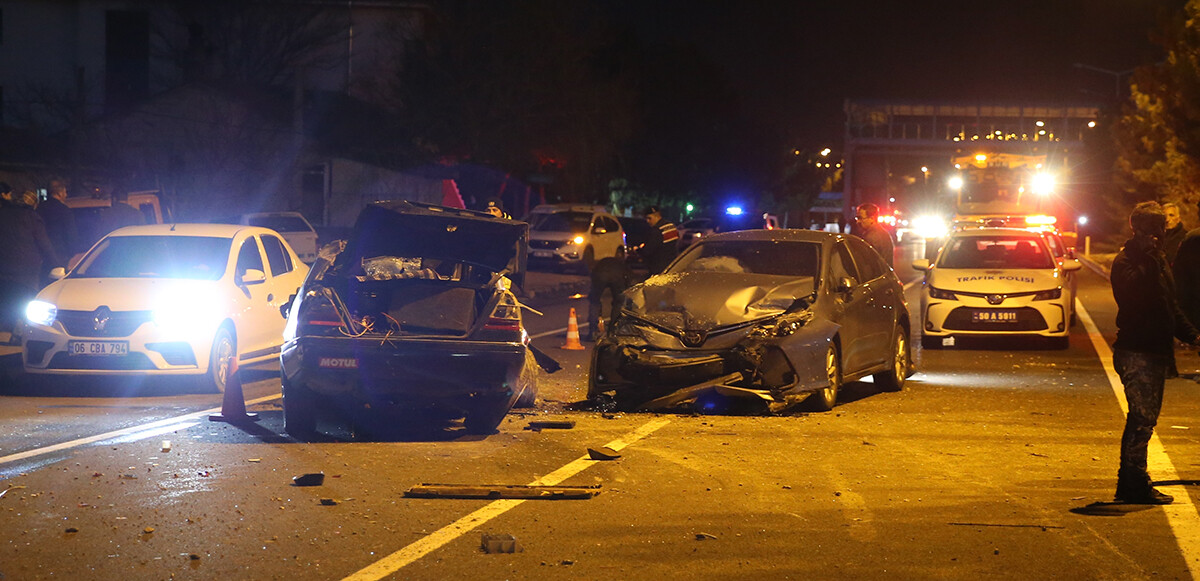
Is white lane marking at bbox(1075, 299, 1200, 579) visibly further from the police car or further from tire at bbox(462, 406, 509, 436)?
the police car

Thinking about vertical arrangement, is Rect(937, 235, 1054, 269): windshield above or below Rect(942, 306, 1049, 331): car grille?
above

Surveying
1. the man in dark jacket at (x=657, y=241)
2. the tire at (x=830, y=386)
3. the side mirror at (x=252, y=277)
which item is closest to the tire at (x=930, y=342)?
the man in dark jacket at (x=657, y=241)

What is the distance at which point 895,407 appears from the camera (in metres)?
12.0

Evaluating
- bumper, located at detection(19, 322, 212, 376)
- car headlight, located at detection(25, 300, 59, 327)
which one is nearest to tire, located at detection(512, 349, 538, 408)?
bumper, located at detection(19, 322, 212, 376)

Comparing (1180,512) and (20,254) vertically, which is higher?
(20,254)

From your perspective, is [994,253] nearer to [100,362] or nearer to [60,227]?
[100,362]

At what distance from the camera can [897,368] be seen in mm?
13289

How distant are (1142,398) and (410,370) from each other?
4.74 meters

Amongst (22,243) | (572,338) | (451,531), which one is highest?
(22,243)

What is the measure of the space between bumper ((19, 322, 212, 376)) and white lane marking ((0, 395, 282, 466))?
1098 mm

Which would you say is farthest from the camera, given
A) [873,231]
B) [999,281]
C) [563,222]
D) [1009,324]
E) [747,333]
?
[563,222]

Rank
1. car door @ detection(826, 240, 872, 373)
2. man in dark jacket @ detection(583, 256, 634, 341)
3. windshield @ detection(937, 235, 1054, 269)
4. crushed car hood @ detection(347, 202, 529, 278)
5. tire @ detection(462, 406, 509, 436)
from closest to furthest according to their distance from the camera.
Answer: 1. tire @ detection(462, 406, 509, 436)
2. crushed car hood @ detection(347, 202, 529, 278)
3. car door @ detection(826, 240, 872, 373)
4. man in dark jacket @ detection(583, 256, 634, 341)
5. windshield @ detection(937, 235, 1054, 269)

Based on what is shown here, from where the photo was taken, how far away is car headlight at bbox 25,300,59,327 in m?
12.4

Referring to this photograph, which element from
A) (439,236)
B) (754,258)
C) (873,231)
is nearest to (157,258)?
(439,236)
